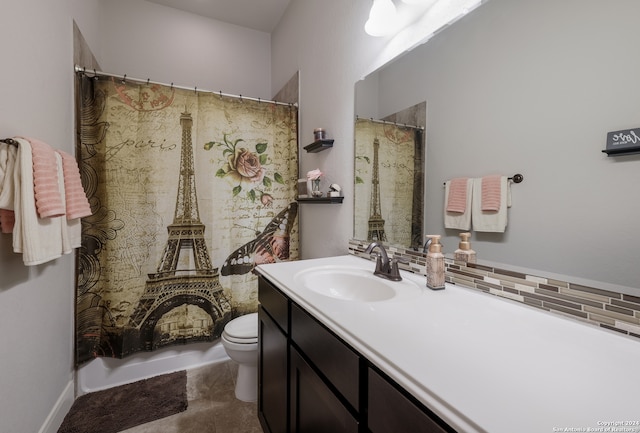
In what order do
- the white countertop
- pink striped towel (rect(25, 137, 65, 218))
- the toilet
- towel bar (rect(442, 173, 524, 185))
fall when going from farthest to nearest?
the toilet < pink striped towel (rect(25, 137, 65, 218)) < towel bar (rect(442, 173, 524, 185)) < the white countertop

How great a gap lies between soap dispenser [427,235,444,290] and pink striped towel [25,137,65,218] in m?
1.53

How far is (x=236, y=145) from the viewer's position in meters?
2.09

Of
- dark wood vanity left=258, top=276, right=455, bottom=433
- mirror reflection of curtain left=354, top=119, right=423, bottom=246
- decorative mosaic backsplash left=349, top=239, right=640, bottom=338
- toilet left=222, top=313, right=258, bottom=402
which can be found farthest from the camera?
toilet left=222, top=313, right=258, bottom=402

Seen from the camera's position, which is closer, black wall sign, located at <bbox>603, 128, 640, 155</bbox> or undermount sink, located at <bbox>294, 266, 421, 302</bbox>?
black wall sign, located at <bbox>603, 128, 640, 155</bbox>

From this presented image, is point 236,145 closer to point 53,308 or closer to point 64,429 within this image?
point 53,308

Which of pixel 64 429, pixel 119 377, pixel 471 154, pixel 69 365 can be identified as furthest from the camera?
pixel 119 377

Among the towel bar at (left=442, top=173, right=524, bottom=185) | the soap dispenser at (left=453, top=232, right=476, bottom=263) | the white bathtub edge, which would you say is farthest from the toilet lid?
the towel bar at (left=442, top=173, right=524, bottom=185)

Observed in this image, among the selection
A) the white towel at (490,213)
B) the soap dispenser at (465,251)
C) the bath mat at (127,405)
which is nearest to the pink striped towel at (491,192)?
the white towel at (490,213)

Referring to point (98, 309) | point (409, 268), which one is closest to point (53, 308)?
point (98, 309)

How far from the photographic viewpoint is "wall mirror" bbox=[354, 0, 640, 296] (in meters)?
0.67

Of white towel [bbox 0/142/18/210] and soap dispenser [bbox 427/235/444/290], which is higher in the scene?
white towel [bbox 0/142/18/210]

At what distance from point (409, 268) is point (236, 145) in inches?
60.5

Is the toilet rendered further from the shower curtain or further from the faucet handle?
the faucet handle

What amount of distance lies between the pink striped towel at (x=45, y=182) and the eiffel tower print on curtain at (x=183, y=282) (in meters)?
0.76
